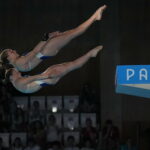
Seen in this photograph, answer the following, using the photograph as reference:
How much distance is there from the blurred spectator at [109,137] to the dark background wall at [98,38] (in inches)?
47.3

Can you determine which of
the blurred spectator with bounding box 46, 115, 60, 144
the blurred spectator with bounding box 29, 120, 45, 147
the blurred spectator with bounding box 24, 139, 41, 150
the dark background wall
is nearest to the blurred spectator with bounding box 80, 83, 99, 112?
the dark background wall

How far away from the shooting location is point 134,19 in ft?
39.5

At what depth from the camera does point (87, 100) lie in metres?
11.2

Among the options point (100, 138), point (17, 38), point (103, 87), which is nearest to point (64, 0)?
point (17, 38)

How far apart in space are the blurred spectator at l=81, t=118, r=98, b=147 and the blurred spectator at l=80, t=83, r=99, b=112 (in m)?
0.75

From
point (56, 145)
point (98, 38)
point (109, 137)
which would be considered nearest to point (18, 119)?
Answer: point (56, 145)

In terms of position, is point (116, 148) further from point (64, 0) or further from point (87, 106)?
point (64, 0)

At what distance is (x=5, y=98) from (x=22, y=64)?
4428 mm

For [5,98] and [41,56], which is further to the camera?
[5,98]

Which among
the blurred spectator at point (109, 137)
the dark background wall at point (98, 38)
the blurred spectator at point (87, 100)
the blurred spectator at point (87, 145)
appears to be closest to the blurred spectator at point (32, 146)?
the blurred spectator at point (87, 145)

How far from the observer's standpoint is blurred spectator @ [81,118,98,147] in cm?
1024

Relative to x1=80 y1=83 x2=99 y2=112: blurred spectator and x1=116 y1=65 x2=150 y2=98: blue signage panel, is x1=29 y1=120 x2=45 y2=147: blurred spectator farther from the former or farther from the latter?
x1=116 y1=65 x2=150 y2=98: blue signage panel

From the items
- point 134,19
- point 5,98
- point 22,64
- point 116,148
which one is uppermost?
point 134,19

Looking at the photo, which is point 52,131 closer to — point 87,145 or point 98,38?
point 87,145
